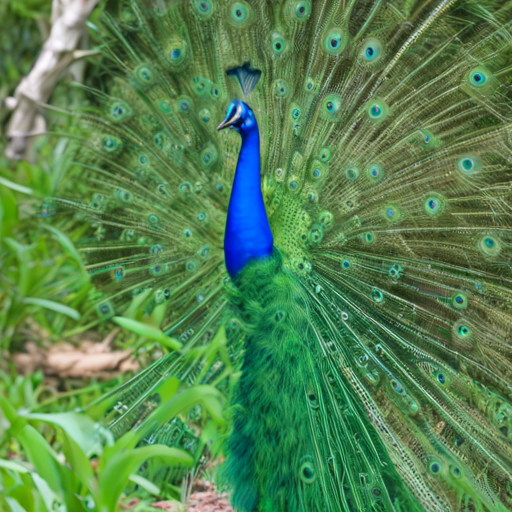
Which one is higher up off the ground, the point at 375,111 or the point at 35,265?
the point at 375,111

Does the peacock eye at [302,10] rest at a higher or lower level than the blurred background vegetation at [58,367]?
higher

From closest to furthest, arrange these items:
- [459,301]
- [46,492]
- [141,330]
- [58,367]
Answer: [46,492] < [459,301] < [141,330] < [58,367]

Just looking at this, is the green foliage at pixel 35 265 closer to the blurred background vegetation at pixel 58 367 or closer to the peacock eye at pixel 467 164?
the blurred background vegetation at pixel 58 367

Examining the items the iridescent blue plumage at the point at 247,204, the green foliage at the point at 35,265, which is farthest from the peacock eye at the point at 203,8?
the green foliage at the point at 35,265

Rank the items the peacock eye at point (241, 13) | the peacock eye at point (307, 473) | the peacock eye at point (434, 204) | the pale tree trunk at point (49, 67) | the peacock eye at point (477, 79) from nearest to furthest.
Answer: the peacock eye at point (307, 473)
the peacock eye at point (477, 79)
the peacock eye at point (434, 204)
the peacock eye at point (241, 13)
the pale tree trunk at point (49, 67)

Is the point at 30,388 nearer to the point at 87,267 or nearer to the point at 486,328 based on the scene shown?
the point at 87,267

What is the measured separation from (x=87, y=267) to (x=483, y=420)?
1653 mm

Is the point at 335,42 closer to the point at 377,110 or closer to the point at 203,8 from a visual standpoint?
the point at 377,110

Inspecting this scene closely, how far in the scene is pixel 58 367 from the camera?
288 centimetres

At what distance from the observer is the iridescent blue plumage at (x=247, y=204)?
6.06 ft

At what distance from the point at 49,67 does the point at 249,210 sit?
2.13m

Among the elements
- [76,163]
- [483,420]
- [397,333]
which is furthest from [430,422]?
[76,163]

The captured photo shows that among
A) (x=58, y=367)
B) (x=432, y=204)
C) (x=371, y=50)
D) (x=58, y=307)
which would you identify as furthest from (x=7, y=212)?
(x=432, y=204)

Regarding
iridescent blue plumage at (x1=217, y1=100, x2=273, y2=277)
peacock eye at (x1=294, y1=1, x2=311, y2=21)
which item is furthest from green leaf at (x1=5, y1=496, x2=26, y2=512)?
peacock eye at (x1=294, y1=1, x2=311, y2=21)
